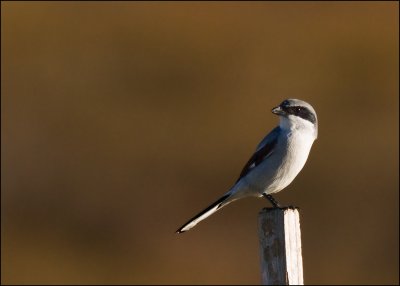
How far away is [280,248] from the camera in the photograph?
155 inches

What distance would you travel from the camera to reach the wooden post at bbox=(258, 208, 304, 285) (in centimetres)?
389

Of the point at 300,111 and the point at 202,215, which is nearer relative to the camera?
the point at 202,215

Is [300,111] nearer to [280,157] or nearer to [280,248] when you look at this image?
[280,157]

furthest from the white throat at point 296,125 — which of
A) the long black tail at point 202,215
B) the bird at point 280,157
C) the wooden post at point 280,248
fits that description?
the wooden post at point 280,248

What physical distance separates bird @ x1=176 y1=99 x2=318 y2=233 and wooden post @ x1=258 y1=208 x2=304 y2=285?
4.84ft

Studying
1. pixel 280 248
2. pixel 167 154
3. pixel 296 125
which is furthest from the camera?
pixel 167 154

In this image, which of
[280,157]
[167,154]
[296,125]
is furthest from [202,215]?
[167,154]

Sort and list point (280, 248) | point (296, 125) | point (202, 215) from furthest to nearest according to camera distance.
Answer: point (296, 125) < point (202, 215) < point (280, 248)

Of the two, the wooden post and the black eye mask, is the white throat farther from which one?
the wooden post

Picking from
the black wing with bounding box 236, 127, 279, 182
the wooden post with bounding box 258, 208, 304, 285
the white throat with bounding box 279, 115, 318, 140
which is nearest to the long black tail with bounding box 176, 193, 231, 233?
the black wing with bounding box 236, 127, 279, 182

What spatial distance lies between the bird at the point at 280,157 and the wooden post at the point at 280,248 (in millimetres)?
1476

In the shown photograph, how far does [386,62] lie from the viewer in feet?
56.3

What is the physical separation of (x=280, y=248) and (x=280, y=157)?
→ 1720mm

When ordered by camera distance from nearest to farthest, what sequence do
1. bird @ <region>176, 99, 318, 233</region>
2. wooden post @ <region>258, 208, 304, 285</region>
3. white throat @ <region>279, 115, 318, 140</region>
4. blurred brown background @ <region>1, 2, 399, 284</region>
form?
wooden post @ <region>258, 208, 304, 285</region> → bird @ <region>176, 99, 318, 233</region> → white throat @ <region>279, 115, 318, 140</region> → blurred brown background @ <region>1, 2, 399, 284</region>
